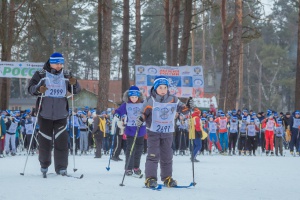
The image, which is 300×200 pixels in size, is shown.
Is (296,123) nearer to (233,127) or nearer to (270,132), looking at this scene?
(270,132)

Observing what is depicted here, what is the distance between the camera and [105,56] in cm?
2220

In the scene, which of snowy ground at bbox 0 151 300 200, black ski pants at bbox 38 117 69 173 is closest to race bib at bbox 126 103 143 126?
snowy ground at bbox 0 151 300 200

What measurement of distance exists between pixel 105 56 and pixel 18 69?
393 cm

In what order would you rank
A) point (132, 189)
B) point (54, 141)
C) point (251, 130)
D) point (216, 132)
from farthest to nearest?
point (216, 132) < point (251, 130) < point (54, 141) < point (132, 189)

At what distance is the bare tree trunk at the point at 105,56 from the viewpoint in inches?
874

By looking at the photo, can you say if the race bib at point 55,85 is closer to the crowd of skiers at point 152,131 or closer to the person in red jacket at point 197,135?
the crowd of skiers at point 152,131

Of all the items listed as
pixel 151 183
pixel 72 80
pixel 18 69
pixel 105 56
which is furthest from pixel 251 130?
pixel 151 183

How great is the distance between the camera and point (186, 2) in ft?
91.9

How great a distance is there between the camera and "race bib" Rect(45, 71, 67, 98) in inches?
372

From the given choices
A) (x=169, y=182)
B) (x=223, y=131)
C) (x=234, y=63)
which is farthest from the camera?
(x=234, y=63)

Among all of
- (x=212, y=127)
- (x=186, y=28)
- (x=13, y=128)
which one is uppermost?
(x=186, y=28)

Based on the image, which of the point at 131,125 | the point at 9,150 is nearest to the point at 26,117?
the point at 9,150

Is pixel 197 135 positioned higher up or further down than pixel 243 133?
higher up

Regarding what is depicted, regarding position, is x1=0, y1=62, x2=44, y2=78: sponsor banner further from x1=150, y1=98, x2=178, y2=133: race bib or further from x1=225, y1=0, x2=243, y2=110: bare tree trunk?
x1=150, y1=98, x2=178, y2=133: race bib
